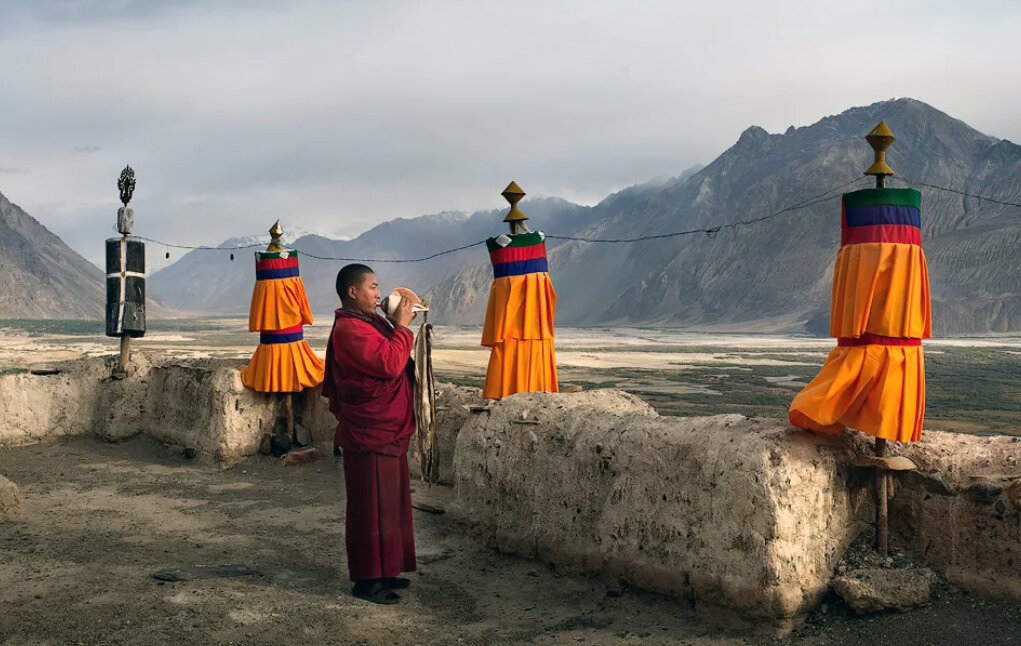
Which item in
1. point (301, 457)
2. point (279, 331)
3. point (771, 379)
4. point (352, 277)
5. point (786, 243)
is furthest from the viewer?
point (786, 243)

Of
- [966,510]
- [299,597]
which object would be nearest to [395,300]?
[299,597]

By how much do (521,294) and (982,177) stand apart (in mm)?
75963

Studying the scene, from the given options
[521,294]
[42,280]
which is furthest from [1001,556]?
[42,280]

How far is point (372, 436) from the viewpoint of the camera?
4754mm

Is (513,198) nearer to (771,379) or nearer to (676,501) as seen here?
(676,501)

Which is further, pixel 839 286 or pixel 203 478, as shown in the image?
pixel 203 478

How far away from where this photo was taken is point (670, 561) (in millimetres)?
4461

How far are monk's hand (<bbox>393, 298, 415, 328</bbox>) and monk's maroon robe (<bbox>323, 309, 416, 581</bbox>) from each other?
0.05 m

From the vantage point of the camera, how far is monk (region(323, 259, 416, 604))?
4711mm

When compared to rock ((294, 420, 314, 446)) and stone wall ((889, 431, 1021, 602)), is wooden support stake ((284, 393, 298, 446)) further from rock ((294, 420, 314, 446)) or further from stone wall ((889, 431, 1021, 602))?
stone wall ((889, 431, 1021, 602))

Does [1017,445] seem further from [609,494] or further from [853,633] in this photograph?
[609,494]

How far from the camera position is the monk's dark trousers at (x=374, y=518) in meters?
4.72

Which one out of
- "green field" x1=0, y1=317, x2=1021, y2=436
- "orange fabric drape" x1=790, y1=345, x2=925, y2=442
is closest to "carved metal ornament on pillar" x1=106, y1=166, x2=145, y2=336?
"orange fabric drape" x1=790, y1=345, x2=925, y2=442

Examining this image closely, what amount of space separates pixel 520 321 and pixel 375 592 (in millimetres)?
2706
